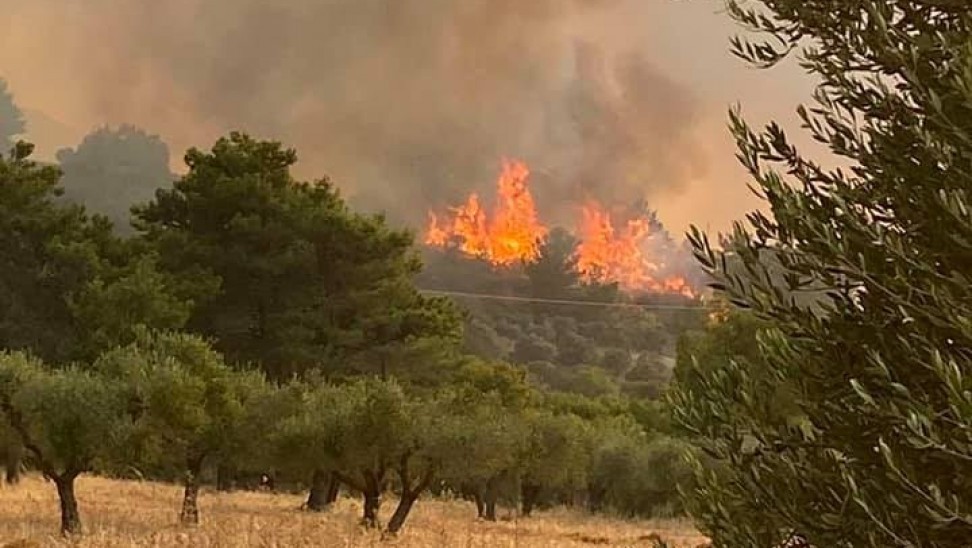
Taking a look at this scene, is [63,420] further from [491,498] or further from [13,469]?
[491,498]

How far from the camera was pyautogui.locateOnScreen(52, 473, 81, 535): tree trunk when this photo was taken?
2572 cm

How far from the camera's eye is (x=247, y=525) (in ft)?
85.4

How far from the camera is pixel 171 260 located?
54312 millimetres

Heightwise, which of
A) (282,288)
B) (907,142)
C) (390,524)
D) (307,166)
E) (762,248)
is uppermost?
(307,166)

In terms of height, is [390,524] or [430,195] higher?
[430,195]

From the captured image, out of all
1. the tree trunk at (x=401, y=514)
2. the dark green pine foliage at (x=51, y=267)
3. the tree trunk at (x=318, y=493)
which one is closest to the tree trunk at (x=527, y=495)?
the tree trunk at (x=318, y=493)

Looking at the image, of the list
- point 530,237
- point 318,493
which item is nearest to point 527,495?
point 318,493

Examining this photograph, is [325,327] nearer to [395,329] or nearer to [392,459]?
[395,329]

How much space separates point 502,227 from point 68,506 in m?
126

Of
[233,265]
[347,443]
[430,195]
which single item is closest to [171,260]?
[233,265]

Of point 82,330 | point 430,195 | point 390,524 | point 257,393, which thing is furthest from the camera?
point 430,195

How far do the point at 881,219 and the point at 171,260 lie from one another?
2045 inches

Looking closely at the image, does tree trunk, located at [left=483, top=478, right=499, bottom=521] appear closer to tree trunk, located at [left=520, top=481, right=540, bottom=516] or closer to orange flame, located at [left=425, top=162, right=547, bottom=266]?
tree trunk, located at [left=520, top=481, right=540, bottom=516]

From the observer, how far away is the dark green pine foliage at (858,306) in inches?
201
